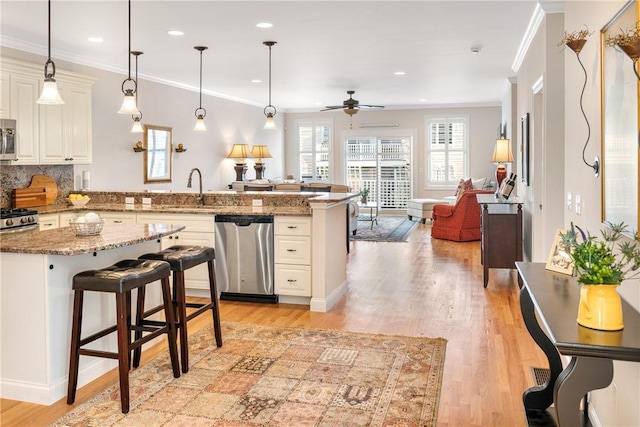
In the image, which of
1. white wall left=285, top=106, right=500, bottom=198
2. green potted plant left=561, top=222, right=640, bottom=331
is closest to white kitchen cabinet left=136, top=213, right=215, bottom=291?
green potted plant left=561, top=222, right=640, bottom=331

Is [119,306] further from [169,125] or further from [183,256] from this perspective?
[169,125]

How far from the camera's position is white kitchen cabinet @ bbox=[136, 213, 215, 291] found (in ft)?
17.3

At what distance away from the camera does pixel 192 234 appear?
530 cm

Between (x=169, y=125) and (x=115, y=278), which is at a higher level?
(x=169, y=125)

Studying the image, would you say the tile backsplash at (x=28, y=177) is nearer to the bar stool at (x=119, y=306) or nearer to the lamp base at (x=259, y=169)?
the bar stool at (x=119, y=306)

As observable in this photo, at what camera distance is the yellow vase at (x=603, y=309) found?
1785 mm

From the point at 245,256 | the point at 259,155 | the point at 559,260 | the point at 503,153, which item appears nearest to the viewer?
the point at 559,260

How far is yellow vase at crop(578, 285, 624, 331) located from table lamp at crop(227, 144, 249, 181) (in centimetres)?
914

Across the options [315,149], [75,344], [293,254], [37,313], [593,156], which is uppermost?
[315,149]

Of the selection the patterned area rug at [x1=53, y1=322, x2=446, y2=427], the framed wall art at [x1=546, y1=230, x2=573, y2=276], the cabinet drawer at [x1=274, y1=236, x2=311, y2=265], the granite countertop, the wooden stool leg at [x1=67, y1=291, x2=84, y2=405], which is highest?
the granite countertop

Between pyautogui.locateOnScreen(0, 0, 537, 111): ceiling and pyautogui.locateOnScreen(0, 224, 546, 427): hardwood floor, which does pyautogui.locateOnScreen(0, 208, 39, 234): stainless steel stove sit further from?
pyautogui.locateOnScreen(0, 224, 546, 427): hardwood floor

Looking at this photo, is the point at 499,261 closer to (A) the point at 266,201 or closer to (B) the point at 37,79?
(A) the point at 266,201

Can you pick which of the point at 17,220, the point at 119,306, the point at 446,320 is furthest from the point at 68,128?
the point at 446,320

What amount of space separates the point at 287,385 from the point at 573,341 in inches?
77.8
